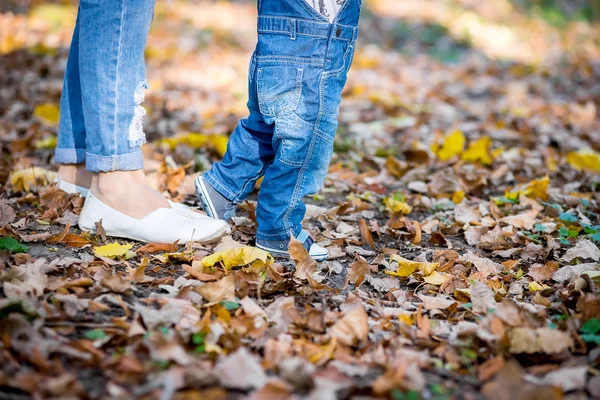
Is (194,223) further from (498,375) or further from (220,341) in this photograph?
(498,375)

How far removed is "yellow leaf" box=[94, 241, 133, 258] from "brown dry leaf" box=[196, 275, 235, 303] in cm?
45

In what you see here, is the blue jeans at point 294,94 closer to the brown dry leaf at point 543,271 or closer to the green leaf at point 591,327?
the brown dry leaf at point 543,271

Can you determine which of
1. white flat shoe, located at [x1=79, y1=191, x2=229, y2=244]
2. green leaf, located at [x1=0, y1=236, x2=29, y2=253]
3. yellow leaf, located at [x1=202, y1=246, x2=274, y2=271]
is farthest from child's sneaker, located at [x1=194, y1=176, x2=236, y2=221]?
green leaf, located at [x1=0, y1=236, x2=29, y2=253]

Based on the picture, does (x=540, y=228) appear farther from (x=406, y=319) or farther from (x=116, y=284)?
(x=116, y=284)

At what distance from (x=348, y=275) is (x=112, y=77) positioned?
104cm

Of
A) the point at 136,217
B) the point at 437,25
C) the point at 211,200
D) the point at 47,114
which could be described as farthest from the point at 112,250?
the point at 437,25

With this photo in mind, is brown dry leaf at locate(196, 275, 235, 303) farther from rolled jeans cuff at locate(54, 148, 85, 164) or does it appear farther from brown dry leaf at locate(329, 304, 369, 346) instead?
rolled jeans cuff at locate(54, 148, 85, 164)

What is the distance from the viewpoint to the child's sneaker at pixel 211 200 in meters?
2.29

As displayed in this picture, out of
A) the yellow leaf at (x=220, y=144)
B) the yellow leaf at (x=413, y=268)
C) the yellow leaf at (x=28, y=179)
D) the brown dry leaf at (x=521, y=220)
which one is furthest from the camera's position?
the yellow leaf at (x=220, y=144)

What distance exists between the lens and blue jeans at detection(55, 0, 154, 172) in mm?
2000

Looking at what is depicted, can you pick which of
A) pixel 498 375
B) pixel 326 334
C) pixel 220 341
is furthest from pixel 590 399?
pixel 220 341

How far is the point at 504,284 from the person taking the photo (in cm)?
207

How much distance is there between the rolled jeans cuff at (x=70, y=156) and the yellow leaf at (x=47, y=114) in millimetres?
1568

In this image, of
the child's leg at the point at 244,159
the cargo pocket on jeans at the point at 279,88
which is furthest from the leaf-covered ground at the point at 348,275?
the cargo pocket on jeans at the point at 279,88
